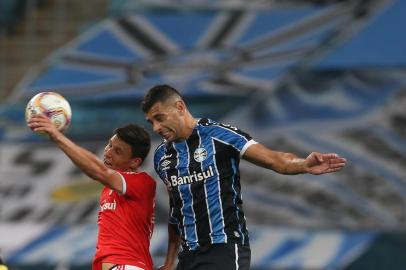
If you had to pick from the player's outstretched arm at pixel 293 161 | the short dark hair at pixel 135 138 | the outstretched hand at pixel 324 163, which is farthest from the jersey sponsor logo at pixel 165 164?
the outstretched hand at pixel 324 163

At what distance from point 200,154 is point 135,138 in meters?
0.54

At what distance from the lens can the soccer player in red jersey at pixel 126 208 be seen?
22.4ft

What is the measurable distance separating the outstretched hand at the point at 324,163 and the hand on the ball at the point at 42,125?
4.94ft

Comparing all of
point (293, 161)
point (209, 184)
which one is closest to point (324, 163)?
point (293, 161)

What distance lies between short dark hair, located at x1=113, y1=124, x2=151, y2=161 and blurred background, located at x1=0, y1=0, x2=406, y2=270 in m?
6.27

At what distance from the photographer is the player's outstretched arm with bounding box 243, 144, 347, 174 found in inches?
241

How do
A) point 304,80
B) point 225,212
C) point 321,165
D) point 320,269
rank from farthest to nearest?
point 304,80, point 320,269, point 225,212, point 321,165

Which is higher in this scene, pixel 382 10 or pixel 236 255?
pixel 382 10

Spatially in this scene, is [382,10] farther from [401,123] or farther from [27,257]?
[27,257]

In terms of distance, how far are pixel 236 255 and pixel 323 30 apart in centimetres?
873

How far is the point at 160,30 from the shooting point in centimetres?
1541

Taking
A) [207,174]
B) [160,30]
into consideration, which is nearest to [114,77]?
[160,30]

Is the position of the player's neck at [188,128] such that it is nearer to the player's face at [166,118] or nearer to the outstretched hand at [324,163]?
the player's face at [166,118]

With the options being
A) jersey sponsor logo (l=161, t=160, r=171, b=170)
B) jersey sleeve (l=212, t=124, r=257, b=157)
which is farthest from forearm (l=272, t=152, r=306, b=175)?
jersey sponsor logo (l=161, t=160, r=171, b=170)
